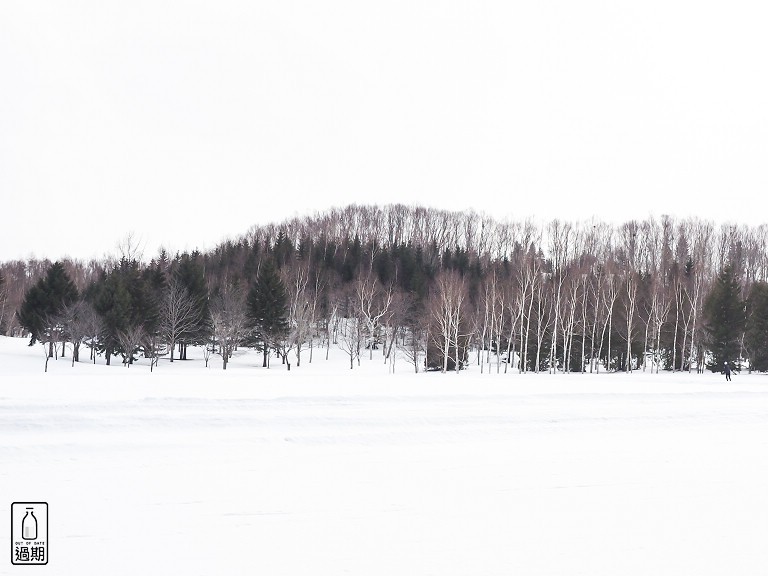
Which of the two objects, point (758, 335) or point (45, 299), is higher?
point (45, 299)

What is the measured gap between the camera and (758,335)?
45094 millimetres

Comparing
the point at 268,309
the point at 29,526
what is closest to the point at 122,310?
the point at 268,309

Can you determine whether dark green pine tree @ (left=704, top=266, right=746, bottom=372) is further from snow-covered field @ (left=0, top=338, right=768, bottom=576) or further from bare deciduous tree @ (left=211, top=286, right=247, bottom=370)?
bare deciduous tree @ (left=211, top=286, right=247, bottom=370)

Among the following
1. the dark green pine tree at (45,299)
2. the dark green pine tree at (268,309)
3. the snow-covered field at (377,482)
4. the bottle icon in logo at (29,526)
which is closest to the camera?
the snow-covered field at (377,482)

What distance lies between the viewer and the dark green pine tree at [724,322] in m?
45.6

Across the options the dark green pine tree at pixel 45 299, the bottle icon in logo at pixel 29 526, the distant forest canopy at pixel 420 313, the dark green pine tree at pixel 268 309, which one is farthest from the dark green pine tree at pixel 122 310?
the bottle icon in logo at pixel 29 526

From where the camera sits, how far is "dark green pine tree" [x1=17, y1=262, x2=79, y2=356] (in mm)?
49562

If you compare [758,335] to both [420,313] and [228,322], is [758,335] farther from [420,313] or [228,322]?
[228,322]

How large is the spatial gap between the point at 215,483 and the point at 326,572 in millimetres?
3893

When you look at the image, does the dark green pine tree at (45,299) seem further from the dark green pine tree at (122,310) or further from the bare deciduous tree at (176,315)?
the bare deciduous tree at (176,315)

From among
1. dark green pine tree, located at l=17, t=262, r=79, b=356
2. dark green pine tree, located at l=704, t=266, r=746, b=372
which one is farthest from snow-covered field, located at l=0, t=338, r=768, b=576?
dark green pine tree, located at l=17, t=262, r=79, b=356

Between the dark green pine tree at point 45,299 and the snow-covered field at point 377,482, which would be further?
the dark green pine tree at point 45,299

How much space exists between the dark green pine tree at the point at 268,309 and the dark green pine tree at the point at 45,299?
631 inches

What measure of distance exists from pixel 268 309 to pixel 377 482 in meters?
41.0
